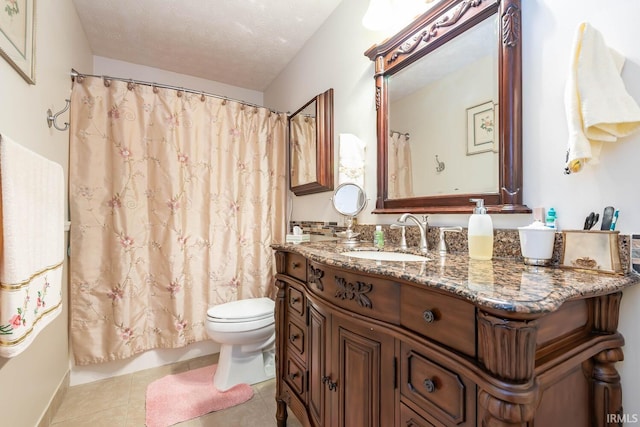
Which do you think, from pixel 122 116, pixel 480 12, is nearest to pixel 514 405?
pixel 480 12

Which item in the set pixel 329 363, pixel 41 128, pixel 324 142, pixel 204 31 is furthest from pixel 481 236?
pixel 204 31

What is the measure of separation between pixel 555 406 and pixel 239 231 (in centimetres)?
204

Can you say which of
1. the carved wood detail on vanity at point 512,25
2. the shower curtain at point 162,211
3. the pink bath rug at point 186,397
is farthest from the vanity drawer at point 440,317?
the shower curtain at point 162,211

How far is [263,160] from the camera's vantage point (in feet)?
7.79

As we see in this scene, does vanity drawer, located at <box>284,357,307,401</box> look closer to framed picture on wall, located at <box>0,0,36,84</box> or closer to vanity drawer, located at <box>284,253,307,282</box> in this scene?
vanity drawer, located at <box>284,253,307,282</box>

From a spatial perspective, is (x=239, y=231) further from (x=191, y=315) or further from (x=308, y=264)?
(x=308, y=264)

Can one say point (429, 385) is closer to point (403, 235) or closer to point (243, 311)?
point (403, 235)

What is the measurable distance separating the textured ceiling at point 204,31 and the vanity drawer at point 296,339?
192cm

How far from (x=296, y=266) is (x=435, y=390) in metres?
0.76

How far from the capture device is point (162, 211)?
6.61 feet

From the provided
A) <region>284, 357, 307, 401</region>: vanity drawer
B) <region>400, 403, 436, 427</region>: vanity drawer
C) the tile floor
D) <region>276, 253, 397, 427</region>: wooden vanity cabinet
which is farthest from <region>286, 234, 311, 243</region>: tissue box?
<region>400, 403, 436, 427</region>: vanity drawer

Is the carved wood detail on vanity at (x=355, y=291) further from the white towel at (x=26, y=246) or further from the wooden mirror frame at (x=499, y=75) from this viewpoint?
the white towel at (x=26, y=246)

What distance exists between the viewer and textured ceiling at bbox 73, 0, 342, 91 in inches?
70.5

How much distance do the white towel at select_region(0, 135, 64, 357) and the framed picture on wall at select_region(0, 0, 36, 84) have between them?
364 millimetres
